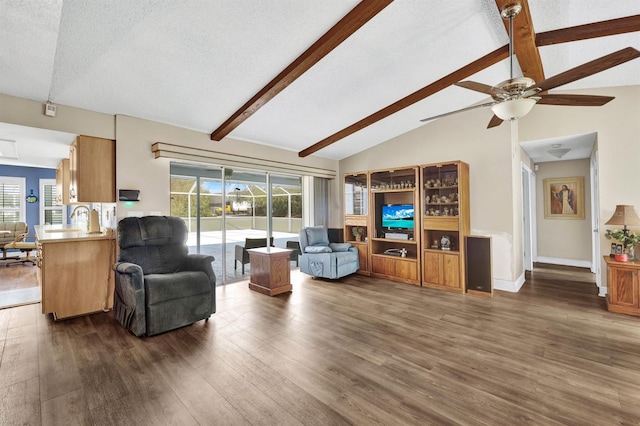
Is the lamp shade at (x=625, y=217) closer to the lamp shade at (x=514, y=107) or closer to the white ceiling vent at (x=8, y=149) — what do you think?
the lamp shade at (x=514, y=107)

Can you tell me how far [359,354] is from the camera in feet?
8.17

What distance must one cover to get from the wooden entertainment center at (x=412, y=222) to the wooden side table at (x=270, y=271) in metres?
1.75

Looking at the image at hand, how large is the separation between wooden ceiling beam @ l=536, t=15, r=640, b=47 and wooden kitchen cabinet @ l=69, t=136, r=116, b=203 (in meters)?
4.90

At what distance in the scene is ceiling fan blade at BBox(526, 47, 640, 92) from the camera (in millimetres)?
1774

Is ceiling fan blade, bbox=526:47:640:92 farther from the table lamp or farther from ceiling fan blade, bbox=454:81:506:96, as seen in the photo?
the table lamp

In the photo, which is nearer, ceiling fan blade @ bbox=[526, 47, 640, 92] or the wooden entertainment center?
ceiling fan blade @ bbox=[526, 47, 640, 92]

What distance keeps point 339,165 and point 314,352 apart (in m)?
4.65

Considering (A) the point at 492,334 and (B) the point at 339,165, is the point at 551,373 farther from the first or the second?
(B) the point at 339,165

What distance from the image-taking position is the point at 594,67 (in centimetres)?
193

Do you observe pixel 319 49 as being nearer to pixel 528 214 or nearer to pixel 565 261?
pixel 528 214

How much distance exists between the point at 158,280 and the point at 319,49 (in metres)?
2.69

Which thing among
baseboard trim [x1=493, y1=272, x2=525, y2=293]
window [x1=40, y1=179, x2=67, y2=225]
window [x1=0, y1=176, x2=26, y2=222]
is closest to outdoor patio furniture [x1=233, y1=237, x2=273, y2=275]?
baseboard trim [x1=493, y1=272, x2=525, y2=293]

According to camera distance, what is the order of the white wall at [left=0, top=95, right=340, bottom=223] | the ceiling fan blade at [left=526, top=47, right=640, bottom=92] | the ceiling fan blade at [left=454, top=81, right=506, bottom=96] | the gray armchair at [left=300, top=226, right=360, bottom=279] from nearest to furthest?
the ceiling fan blade at [left=526, top=47, right=640, bottom=92] < the ceiling fan blade at [left=454, top=81, right=506, bottom=96] < the white wall at [left=0, top=95, right=340, bottom=223] < the gray armchair at [left=300, top=226, right=360, bottom=279]

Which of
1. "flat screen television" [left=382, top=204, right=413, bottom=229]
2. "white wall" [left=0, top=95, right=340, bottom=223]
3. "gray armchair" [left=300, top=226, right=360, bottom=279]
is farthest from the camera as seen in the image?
"flat screen television" [left=382, top=204, right=413, bottom=229]
